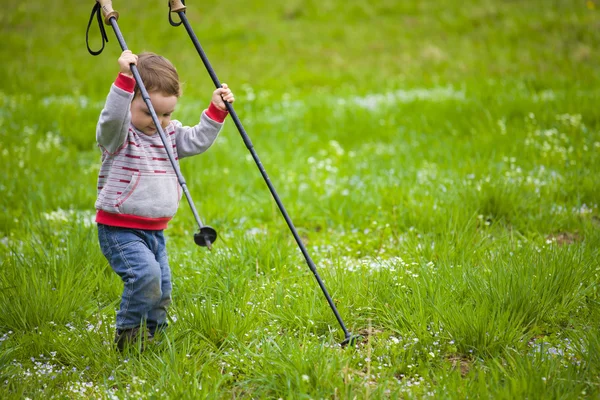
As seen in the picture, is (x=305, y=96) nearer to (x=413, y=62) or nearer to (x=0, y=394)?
(x=413, y=62)

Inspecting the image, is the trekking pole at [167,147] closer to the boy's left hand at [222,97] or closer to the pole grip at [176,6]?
the pole grip at [176,6]

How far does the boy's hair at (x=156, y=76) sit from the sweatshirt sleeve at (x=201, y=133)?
275 millimetres

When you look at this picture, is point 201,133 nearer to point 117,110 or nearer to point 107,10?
point 117,110

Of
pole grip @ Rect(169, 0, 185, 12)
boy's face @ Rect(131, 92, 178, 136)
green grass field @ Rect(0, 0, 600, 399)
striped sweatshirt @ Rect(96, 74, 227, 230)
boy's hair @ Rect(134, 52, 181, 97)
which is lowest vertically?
green grass field @ Rect(0, 0, 600, 399)

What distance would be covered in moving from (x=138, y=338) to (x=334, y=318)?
129 centimetres

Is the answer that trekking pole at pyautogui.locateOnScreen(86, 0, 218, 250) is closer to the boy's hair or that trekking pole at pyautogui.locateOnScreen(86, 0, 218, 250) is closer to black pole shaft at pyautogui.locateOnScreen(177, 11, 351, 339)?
the boy's hair

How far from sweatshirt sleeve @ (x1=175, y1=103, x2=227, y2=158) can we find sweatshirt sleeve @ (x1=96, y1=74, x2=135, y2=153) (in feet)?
1.68

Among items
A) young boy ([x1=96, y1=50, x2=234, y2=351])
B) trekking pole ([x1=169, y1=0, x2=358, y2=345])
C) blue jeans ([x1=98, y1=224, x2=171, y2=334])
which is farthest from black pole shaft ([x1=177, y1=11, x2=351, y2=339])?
blue jeans ([x1=98, y1=224, x2=171, y2=334])

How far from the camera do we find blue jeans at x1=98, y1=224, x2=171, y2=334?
10.9ft

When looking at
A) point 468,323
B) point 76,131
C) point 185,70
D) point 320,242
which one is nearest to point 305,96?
point 185,70

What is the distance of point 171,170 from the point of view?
11.5ft

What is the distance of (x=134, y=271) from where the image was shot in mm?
3322

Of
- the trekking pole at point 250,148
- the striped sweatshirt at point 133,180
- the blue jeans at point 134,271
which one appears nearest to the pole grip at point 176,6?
the trekking pole at point 250,148

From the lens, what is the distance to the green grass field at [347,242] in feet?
10.4
